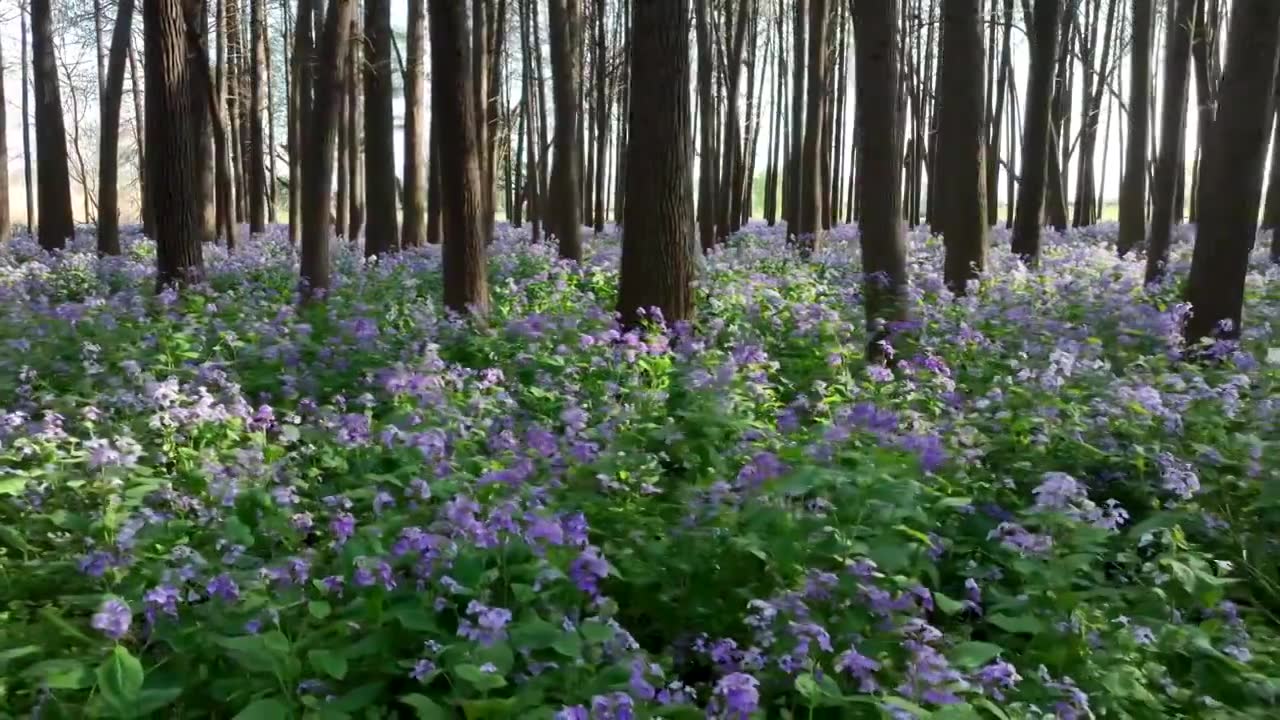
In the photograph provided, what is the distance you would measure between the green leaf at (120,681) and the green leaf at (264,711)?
0.26 metres

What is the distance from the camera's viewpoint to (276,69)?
33.8 m

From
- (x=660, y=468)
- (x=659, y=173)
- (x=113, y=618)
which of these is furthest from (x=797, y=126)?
(x=113, y=618)

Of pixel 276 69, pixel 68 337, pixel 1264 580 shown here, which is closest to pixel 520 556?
pixel 1264 580

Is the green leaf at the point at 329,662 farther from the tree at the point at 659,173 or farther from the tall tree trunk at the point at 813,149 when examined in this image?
the tall tree trunk at the point at 813,149

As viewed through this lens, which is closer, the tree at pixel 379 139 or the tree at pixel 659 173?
the tree at pixel 659 173

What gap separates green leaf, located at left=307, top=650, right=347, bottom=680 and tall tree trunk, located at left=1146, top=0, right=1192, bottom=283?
9.66 metres

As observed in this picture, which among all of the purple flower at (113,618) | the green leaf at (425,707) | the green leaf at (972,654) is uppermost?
the purple flower at (113,618)

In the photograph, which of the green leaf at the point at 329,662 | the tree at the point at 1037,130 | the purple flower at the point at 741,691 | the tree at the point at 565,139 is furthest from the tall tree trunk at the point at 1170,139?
the green leaf at the point at 329,662

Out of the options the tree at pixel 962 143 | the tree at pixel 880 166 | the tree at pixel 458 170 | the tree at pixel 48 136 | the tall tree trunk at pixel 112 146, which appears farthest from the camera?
the tree at pixel 48 136

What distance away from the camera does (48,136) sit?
14.9 metres

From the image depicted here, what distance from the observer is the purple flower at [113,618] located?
2.34 metres

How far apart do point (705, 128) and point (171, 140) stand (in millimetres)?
9434

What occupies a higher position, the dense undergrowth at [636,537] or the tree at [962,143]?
the tree at [962,143]

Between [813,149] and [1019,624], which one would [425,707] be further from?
[813,149]
